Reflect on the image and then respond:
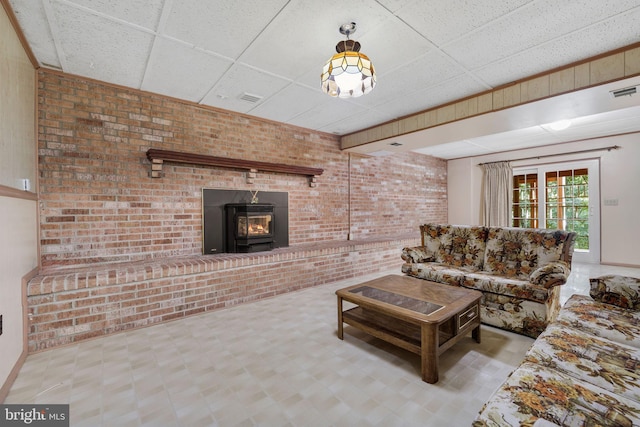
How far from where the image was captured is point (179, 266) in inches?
114

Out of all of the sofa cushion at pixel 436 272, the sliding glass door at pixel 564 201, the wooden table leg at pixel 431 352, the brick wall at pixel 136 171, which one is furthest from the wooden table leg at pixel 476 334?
the sliding glass door at pixel 564 201

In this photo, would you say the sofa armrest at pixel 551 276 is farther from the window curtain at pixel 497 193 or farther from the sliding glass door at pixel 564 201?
the window curtain at pixel 497 193

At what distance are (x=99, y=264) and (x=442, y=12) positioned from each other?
12.5 ft

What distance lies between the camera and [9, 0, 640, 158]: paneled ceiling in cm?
184

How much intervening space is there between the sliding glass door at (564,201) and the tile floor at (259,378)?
4655 millimetres

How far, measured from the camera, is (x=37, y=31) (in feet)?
6.73

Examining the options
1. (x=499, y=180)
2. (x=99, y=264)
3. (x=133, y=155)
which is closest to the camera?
(x=99, y=264)

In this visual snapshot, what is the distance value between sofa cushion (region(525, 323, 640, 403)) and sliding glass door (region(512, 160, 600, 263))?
5322 mm

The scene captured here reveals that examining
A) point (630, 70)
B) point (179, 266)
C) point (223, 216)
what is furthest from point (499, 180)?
point (179, 266)

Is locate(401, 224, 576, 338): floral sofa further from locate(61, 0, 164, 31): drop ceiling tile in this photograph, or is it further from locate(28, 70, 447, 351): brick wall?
locate(61, 0, 164, 31): drop ceiling tile

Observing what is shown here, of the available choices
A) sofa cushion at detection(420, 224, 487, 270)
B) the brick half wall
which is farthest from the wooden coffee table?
the brick half wall

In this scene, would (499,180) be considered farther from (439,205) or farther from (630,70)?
(630,70)

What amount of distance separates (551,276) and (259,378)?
8.54ft

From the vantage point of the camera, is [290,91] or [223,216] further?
[223,216]
